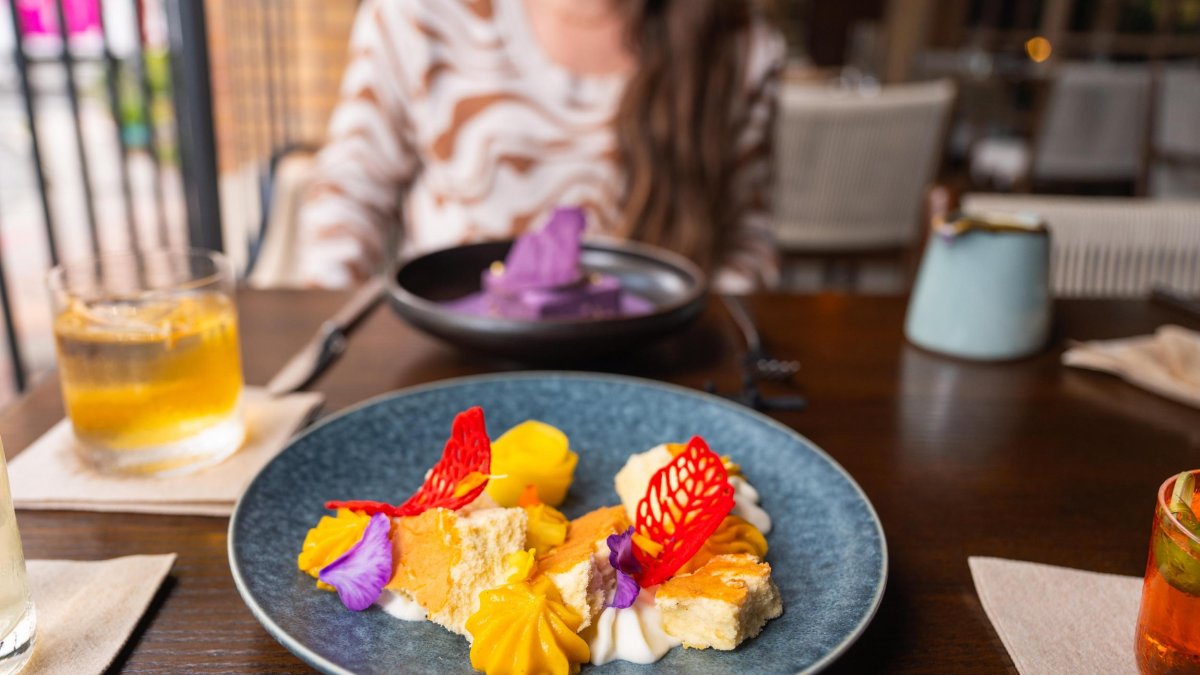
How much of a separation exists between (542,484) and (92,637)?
0.29m

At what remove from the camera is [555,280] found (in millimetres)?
969

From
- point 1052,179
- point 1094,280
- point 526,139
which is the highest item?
point 526,139

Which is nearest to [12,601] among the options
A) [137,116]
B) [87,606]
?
[87,606]

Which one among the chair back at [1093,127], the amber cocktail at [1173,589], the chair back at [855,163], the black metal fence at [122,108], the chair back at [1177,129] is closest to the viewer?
the amber cocktail at [1173,589]

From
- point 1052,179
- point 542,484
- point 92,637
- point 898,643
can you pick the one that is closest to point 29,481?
point 92,637

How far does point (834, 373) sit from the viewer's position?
37.2 inches

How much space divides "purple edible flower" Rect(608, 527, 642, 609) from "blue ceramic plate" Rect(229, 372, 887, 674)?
1.4 inches

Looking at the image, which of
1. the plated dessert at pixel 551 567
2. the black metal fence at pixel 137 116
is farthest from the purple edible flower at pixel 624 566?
the black metal fence at pixel 137 116

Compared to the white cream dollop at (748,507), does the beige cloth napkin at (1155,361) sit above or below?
below

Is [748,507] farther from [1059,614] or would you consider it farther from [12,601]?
[12,601]

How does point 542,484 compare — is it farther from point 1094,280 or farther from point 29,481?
point 1094,280

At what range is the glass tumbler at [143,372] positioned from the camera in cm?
66

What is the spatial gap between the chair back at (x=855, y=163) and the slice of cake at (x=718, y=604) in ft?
7.70

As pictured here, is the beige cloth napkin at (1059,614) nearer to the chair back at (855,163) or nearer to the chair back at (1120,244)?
the chair back at (1120,244)
